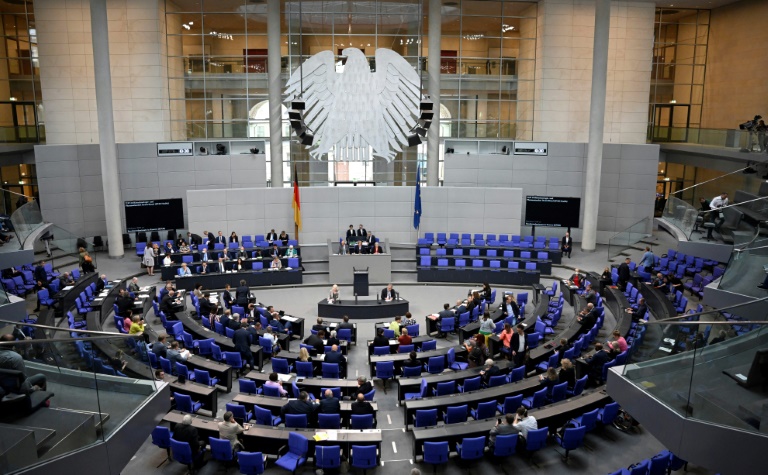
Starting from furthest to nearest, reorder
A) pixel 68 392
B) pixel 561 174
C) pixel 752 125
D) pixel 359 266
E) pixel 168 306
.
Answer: pixel 561 174 → pixel 752 125 → pixel 359 266 → pixel 168 306 → pixel 68 392

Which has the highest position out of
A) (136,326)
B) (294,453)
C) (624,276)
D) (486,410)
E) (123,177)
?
(123,177)

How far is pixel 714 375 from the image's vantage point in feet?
22.9

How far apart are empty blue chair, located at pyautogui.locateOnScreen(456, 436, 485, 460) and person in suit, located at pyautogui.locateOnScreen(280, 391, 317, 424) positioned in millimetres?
2555

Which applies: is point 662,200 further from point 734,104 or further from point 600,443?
point 600,443

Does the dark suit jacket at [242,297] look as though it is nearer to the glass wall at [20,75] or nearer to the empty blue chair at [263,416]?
the empty blue chair at [263,416]

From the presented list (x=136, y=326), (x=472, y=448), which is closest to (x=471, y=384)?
(x=472, y=448)

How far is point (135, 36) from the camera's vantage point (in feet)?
80.5

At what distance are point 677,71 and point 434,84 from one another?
541 inches

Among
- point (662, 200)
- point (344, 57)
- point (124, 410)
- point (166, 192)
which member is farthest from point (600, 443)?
point (662, 200)

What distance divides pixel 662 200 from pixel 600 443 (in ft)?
72.1

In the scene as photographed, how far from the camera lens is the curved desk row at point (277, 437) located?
980cm

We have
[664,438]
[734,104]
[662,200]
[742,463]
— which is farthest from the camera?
[662,200]

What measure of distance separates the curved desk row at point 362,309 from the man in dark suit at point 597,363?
6.33 meters

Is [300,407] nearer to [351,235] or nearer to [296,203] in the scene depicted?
[351,235]
